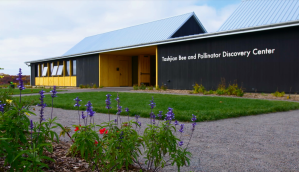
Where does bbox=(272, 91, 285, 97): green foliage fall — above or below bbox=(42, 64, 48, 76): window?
below

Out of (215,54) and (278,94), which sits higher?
(215,54)

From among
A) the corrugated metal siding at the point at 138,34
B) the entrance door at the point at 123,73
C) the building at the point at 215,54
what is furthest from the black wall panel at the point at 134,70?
the corrugated metal siding at the point at 138,34

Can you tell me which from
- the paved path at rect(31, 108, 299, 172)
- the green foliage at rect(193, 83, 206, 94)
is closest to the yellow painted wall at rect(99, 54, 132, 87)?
the green foliage at rect(193, 83, 206, 94)

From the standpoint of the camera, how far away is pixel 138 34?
2327 cm

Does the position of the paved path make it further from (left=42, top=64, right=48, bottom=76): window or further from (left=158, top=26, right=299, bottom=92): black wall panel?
(left=42, top=64, right=48, bottom=76): window

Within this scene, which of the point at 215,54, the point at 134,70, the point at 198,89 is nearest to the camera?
the point at 198,89

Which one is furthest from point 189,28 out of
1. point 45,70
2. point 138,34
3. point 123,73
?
point 45,70

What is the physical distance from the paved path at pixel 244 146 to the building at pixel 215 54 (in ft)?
24.1

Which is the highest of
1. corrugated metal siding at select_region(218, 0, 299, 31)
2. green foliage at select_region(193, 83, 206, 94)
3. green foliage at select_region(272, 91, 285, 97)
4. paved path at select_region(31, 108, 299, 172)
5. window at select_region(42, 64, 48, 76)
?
corrugated metal siding at select_region(218, 0, 299, 31)

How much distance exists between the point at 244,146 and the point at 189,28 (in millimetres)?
18963

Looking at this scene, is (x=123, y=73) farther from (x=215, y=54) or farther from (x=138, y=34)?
(x=215, y=54)

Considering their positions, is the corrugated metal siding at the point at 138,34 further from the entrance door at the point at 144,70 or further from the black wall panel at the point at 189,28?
the entrance door at the point at 144,70

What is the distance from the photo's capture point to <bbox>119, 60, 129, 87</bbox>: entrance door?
25609mm

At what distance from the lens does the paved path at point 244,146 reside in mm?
3123
